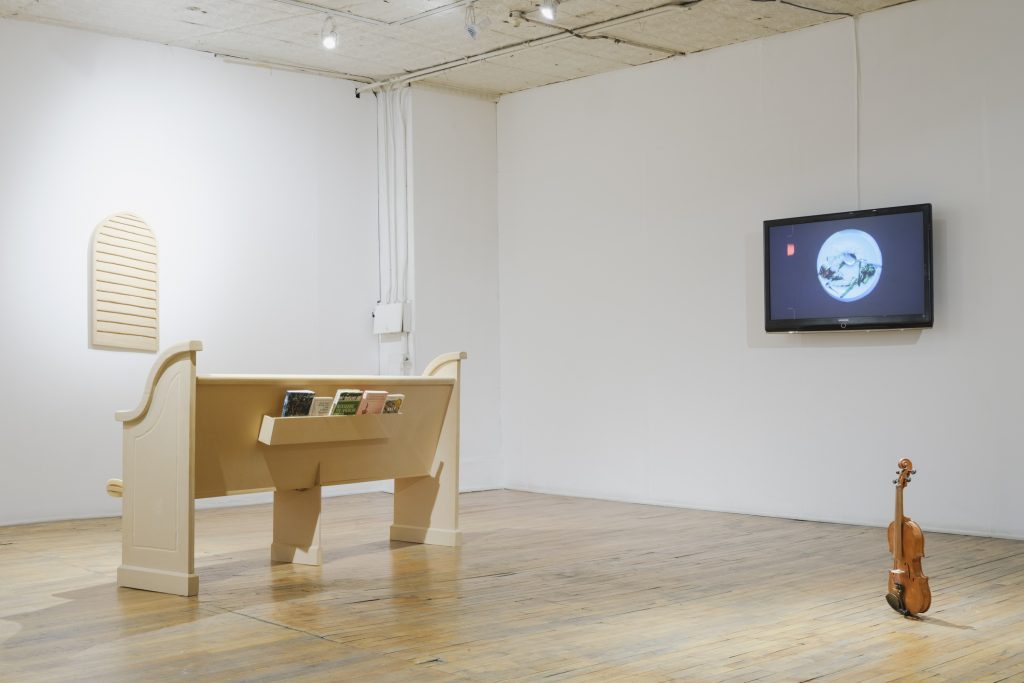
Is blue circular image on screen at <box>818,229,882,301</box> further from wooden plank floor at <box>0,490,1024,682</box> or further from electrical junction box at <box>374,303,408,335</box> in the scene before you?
electrical junction box at <box>374,303,408,335</box>

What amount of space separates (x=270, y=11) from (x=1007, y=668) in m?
5.43

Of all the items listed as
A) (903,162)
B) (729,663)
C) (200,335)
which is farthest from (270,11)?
(729,663)

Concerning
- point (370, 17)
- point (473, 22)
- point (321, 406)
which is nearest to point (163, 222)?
point (370, 17)

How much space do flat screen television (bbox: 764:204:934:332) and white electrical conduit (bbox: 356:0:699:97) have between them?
4.84 feet

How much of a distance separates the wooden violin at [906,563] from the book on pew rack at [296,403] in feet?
8.39

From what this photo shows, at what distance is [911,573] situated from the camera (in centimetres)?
418

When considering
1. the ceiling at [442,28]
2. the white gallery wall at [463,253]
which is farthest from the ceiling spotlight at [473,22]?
the white gallery wall at [463,253]

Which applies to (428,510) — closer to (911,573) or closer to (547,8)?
(911,573)

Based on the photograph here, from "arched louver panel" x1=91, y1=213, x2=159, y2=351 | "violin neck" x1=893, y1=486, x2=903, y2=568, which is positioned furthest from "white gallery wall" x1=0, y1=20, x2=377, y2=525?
"violin neck" x1=893, y1=486, x2=903, y2=568

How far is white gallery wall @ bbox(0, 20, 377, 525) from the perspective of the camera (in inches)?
271

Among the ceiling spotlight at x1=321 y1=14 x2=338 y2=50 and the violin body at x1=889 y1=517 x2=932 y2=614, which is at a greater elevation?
the ceiling spotlight at x1=321 y1=14 x2=338 y2=50

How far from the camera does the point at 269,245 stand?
26.3 feet

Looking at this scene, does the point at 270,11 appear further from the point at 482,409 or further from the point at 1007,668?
the point at 1007,668

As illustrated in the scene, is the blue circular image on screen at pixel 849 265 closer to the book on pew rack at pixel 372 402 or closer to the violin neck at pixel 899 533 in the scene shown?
the violin neck at pixel 899 533
